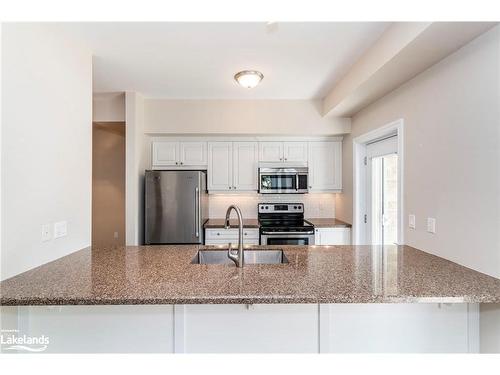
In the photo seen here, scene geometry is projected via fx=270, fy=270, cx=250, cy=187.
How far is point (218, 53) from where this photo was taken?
7.45 feet

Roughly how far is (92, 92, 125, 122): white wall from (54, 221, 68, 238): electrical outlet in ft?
6.55

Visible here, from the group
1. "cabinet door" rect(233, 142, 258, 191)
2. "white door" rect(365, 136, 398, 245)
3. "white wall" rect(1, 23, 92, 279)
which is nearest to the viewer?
"white wall" rect(1, 23, 92, 279)

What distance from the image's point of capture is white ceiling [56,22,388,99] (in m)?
1.92

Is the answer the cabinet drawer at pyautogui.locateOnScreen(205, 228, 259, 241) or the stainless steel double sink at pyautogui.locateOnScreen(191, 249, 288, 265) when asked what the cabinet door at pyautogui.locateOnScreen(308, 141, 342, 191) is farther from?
the stainless steel double sink at pyautogui.locateOnScreen(191, 249, 288, 265)

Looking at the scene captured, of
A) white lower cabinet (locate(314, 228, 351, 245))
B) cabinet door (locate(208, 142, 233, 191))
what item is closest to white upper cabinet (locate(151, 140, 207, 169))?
cabinet door (locate(208, 142, 233, 191))

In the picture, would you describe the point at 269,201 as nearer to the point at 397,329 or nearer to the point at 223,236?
the point at 223,236

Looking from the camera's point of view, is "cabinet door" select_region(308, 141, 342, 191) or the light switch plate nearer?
the light switch plate

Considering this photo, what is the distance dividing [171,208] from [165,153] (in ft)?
2.89

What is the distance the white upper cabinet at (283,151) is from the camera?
384 cm

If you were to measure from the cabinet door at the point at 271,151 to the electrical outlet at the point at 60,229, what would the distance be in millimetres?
2536

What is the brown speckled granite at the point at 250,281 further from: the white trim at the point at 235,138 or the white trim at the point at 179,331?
the white trim at the point at 235,138

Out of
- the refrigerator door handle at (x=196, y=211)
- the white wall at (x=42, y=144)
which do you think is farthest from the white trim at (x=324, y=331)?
the refrigerator door handle at (x=196, y=211)

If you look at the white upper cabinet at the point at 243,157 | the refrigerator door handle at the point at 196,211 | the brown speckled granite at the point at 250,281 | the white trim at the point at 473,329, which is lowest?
the white trim at the point at 473,329
